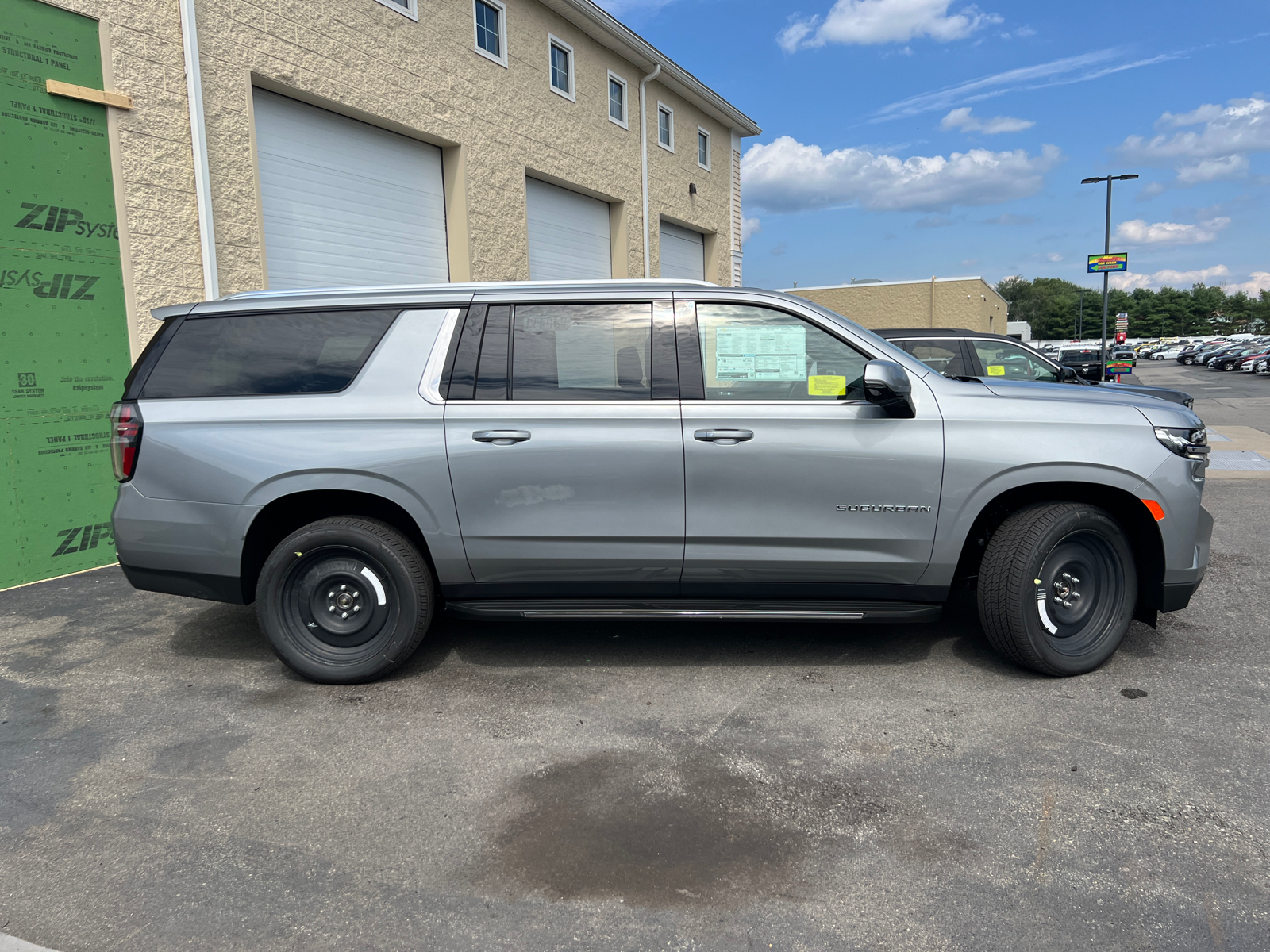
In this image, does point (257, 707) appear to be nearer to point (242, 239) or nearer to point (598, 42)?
point (242, 239)

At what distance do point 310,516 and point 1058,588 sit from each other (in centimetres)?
375

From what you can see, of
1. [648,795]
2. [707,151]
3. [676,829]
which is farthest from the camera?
[707,151]

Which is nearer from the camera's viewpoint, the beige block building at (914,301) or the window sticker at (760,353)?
the window sticker at (760,353)

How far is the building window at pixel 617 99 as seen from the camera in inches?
589

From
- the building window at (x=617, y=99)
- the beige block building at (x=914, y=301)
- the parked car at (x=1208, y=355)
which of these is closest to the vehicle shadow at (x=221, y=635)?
Answer: the building window at (x=617, y=99)

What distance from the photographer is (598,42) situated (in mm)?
14469

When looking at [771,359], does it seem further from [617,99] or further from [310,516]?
[617,99]

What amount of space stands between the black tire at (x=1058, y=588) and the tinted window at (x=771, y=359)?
3.35 feet

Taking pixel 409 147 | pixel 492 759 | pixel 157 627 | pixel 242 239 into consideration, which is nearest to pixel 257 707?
pixel 492 759

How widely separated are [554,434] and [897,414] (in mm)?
1617

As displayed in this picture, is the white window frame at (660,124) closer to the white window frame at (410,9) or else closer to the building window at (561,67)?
the building window at (561,67)


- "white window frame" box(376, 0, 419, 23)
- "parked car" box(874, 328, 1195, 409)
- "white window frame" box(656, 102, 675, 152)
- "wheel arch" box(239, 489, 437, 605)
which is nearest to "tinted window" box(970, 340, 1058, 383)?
"parked car" box(874, 328, 1195, 409)

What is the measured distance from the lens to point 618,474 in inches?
156

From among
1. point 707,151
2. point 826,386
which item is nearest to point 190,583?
point 826,386
